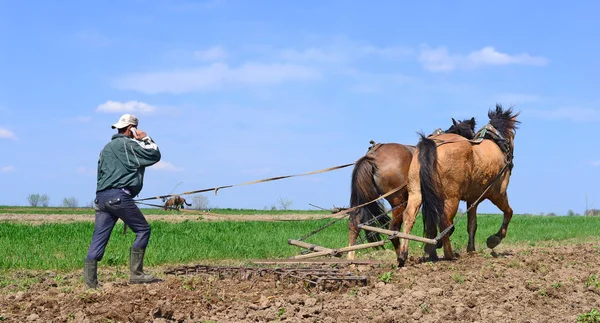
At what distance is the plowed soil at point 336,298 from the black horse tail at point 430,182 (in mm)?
751

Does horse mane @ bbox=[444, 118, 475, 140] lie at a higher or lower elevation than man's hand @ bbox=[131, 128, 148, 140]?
higher

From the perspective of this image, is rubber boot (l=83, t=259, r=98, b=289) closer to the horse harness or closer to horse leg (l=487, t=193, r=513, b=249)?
the horse harness

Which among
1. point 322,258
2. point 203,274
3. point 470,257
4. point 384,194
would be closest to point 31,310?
point 203,274

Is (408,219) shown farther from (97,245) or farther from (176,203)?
(176,203)

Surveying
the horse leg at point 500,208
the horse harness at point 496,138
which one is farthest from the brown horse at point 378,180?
the horse leg at point 500,208

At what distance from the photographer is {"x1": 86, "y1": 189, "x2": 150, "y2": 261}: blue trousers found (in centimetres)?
747

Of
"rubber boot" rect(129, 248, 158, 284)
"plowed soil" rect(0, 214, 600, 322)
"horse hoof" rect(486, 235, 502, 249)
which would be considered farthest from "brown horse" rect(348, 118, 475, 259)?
"rubber boot" rect(129, 248, 158, 284)

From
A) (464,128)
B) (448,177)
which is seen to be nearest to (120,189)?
(448,177)

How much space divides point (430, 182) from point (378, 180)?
108 centimetres

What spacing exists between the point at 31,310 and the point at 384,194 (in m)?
5.13

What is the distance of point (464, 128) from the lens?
10.7 metres

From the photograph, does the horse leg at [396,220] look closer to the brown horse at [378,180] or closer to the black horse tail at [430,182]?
the brown horse at [378,180]

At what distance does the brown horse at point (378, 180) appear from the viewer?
959cm

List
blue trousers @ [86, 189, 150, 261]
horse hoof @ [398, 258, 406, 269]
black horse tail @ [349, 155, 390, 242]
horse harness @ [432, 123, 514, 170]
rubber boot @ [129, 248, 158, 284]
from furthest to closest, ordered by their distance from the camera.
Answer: horse harness @ [432, 123, 514, 170] → black horse tail @ [349, 155, 390, 242] → horse hoof @ [398, 258, 406, 269] → rubber boot @ [129, 248, 158, 284] → blue trousers @ [86, 189, 150, 261]
